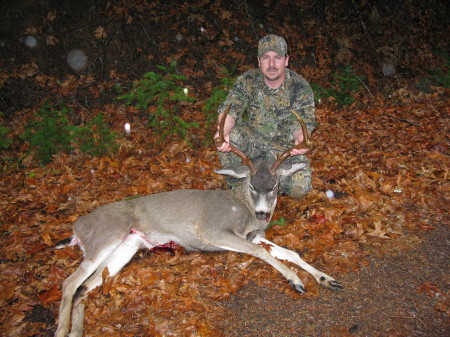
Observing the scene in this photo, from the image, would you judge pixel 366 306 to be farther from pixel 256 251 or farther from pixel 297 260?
pixel 256 251

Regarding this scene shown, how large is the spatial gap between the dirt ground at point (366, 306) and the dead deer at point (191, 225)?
46 centimetres

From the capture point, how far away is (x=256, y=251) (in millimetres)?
4090

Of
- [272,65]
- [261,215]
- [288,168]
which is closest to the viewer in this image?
[261,215]

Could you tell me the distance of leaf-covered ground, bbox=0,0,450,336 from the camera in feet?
11.8

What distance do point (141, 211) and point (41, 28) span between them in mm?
8200

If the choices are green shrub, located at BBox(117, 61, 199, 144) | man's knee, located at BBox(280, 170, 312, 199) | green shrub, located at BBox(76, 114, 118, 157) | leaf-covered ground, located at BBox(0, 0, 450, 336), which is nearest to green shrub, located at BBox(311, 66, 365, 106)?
leaf-covered ground, located at BBox(0, 0, 450, 336)

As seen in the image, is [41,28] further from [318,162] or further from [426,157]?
[426,157]

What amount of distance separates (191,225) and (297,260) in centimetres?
150

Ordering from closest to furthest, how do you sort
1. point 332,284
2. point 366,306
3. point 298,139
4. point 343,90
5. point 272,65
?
point 366,306 → point 332,284 → point 298,139 → point 272,65 → point 343,90

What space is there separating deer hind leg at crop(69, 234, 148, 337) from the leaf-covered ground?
0.11 meters

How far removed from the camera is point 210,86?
1036cm

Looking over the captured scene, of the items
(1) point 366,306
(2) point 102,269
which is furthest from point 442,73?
(2) point 102,269

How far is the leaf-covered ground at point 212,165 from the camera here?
359 centimetres

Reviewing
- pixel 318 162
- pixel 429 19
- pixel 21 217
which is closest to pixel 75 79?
pixel 21 217
